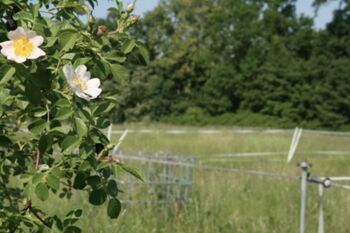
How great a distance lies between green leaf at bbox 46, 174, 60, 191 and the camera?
1602mm

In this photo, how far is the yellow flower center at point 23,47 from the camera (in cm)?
152

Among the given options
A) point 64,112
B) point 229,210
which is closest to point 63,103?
point 64,112

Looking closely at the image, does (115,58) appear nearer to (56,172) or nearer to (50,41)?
(50,41)

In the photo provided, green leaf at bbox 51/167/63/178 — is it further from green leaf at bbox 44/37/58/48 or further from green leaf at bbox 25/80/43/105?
green leaf at bbox 44/37/58/48

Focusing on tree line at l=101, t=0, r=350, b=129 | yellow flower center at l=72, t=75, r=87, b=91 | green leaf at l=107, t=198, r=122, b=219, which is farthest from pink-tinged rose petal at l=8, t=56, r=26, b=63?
tree line at l=101, t=0, r=350, b=129

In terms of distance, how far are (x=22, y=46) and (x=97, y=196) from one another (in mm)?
459

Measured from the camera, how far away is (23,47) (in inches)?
60.4

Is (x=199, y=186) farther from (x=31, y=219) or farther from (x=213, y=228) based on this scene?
(x=31, y=219)

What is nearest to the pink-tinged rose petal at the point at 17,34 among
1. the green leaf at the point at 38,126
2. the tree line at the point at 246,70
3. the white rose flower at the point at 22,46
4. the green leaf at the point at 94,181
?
the white rose flower at the point at 22,46

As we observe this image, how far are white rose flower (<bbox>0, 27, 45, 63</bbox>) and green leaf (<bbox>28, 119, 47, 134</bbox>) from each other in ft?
0.58

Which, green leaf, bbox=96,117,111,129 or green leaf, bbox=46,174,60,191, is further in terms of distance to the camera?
green leaf, bbox=96,117,111,129

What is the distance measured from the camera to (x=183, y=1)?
59.8 metres

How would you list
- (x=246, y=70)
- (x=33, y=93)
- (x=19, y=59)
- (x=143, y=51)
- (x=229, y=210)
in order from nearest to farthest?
(x=19, y=59) < (x=33, y=93) < (x=143, y=51) < (x=229, y=210) < (x=246, y=70)

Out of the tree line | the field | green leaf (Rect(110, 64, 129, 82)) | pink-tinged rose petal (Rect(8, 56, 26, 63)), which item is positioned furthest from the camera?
the tree line
